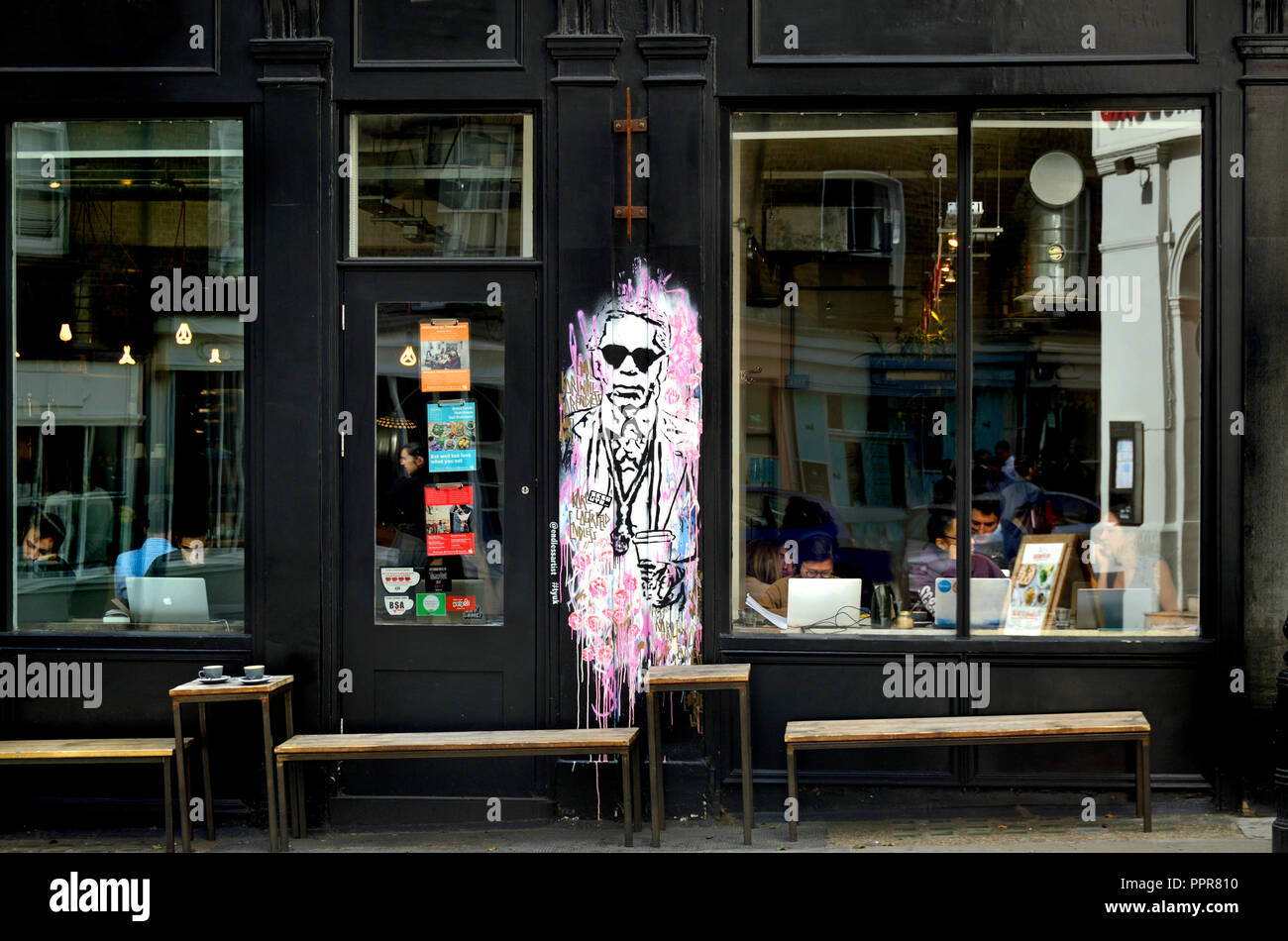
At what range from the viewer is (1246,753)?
7.38 metres

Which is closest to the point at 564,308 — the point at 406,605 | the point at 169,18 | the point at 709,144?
the point at 709,144

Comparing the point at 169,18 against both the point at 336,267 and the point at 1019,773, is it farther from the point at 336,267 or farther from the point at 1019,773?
the point at 1019,773

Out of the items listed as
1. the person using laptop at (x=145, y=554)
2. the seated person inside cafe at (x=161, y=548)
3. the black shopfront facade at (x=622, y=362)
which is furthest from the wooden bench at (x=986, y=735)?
the person using laptop at (x=145, y=554)

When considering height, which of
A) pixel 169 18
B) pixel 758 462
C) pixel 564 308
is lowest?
pixel 758 462

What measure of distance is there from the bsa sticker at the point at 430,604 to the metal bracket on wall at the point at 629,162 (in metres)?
2.51

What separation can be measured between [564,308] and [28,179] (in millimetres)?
3595

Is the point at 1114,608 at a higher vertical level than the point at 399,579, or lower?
lower

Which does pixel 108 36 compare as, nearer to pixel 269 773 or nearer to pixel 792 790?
pixel 269 773

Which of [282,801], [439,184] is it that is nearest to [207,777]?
[282,801]

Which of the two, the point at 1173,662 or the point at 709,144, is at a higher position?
the point at 709,144

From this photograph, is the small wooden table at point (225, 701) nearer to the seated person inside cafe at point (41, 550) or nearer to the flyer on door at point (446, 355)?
the seated person inside cafe at point (41, 550)

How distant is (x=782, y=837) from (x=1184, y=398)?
368cm

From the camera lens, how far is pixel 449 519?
777cm

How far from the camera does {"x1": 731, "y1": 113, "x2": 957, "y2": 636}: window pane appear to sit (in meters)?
7.87
